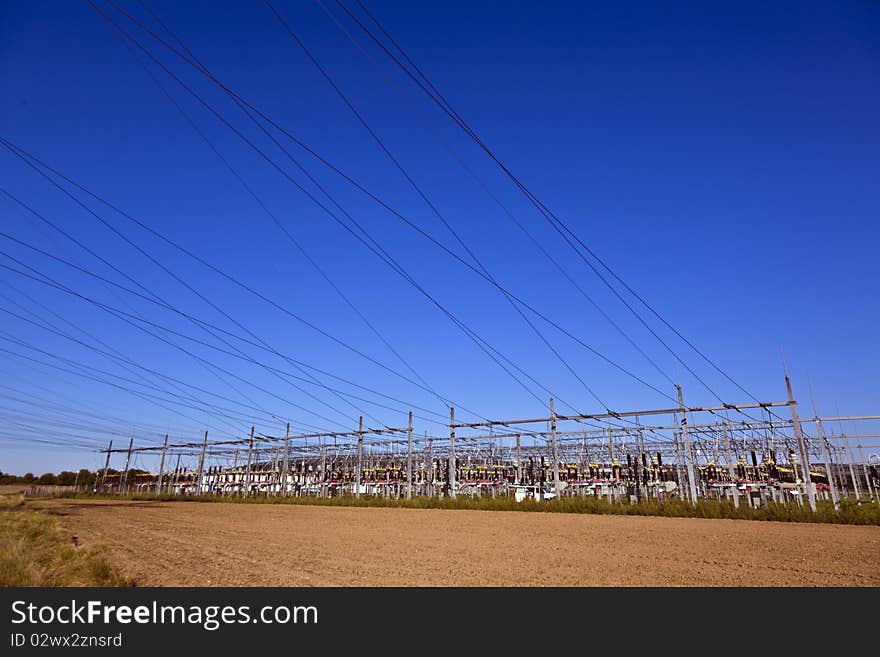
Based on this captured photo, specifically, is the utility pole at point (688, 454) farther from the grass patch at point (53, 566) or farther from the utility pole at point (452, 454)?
the grass patch at point (53, 566)

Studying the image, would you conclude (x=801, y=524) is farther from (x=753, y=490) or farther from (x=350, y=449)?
(x=350, y=449)

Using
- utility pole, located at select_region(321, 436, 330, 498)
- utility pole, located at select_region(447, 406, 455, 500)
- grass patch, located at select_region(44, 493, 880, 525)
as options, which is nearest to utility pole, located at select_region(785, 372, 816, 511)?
grass patch, located at select_region(44, 493, 880, 525)

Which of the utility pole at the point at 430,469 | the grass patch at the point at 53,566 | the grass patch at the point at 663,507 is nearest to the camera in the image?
the grass patch at the point at 53,566

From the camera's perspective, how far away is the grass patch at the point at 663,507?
13133mm

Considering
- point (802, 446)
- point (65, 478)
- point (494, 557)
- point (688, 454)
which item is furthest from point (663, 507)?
point (65, 478)

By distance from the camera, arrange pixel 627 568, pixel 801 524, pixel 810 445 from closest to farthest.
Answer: pixel 627 568 → pixel 801 524 → pixel 810 445

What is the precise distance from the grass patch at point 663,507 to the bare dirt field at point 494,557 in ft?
9.77

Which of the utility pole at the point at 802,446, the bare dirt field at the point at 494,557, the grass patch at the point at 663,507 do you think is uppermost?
the utility pole at the point at 802,446

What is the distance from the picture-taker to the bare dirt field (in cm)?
498

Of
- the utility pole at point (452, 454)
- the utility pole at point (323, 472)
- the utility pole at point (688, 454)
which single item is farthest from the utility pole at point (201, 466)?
the utility pole at point (688, 454)

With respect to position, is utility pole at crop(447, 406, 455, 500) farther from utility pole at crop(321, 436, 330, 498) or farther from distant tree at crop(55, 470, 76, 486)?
distant tree at crop(55, 470, 76, 486)
